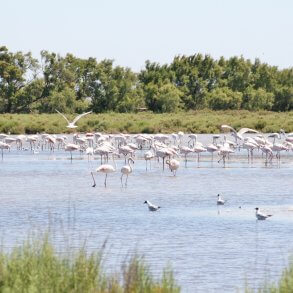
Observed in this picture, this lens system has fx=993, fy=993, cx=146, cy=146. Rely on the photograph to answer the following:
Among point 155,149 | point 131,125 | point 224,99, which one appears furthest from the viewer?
point 224,99

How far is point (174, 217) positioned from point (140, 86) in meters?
69.9

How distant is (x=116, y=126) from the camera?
5925cm

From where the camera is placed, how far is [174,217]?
17234 mm

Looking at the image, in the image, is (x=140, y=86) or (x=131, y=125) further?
(x=140, y=86)

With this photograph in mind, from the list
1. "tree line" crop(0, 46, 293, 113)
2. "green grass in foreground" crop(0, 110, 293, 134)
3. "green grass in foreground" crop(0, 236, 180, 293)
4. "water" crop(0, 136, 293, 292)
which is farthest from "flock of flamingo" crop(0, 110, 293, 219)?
"tree line" crop(0, 46, 293, 113)

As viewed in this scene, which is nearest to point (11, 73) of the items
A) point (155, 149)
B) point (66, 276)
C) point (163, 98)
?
point (163, 98)

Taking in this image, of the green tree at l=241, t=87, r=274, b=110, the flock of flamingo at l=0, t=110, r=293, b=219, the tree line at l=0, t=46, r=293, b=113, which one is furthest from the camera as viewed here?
the green tree at l=241, t=87, r=274, b=110

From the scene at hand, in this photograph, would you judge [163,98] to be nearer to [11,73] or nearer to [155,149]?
[11,73]

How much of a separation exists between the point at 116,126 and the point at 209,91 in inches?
1279

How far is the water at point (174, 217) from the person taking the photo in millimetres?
12094

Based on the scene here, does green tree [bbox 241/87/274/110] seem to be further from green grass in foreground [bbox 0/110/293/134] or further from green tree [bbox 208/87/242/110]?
green grass in foreground [bbox 0/110/293/134]

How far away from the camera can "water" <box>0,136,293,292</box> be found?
476 inches

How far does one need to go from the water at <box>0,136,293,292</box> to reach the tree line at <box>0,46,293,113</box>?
155 feet

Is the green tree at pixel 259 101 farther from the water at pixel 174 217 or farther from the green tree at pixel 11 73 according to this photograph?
the water at pixel 174 217
